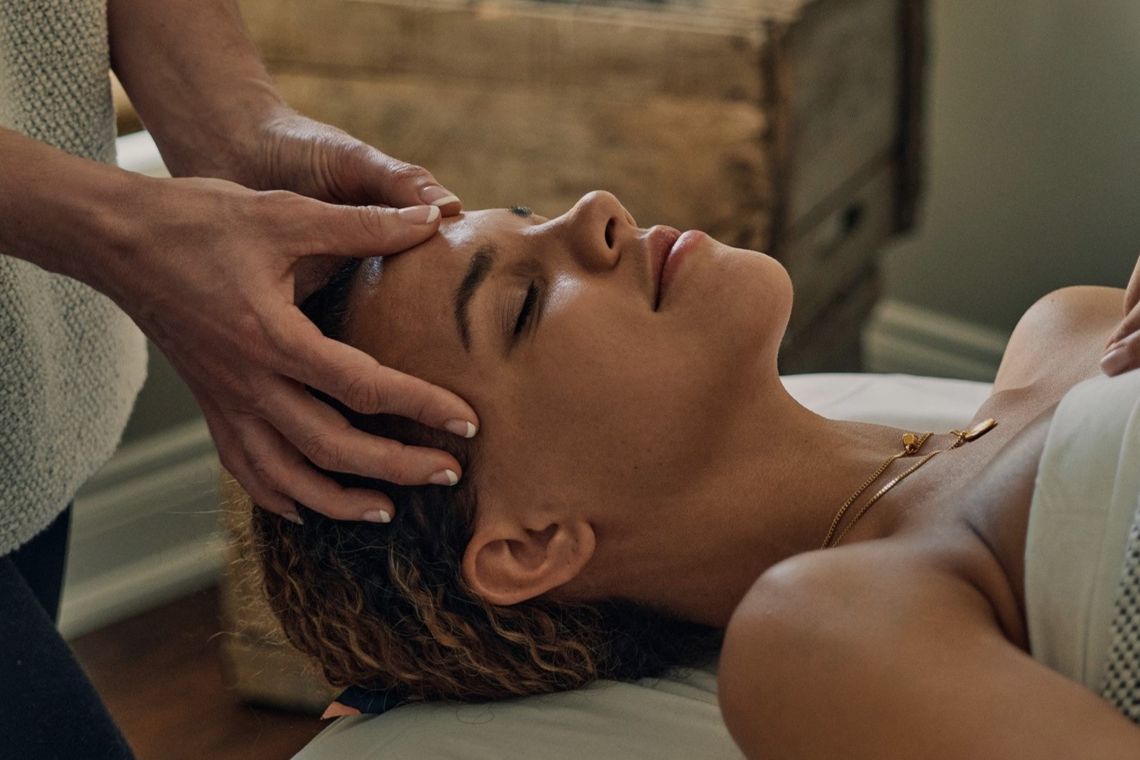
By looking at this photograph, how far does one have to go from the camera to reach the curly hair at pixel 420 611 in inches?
54.1

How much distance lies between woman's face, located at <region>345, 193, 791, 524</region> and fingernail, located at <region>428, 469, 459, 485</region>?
0.07m

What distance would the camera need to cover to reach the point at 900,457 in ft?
4.66

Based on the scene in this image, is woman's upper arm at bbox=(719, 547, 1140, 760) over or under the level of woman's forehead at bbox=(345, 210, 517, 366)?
under

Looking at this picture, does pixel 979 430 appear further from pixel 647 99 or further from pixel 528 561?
pixel 647 99

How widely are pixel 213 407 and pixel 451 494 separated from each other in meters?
0.24

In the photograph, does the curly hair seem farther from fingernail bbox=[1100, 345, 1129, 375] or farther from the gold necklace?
fingernail bbox=[1100, 345, 1129, 375]

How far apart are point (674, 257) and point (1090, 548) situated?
0.50 meters

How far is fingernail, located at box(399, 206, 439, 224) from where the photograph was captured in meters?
1.35

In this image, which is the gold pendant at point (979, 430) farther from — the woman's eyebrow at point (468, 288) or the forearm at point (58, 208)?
the forearm at point (58, 208)

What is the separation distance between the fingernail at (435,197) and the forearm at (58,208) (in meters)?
0.28

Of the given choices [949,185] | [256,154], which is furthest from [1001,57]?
A: [256,154]

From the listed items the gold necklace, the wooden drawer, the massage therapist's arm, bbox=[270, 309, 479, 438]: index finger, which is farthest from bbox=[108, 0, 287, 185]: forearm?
the wooden drawer

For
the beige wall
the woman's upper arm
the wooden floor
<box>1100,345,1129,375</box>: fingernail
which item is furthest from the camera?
the beige wall

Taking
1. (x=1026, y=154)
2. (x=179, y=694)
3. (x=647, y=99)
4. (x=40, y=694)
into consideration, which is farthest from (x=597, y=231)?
(x=1026, y=154)
